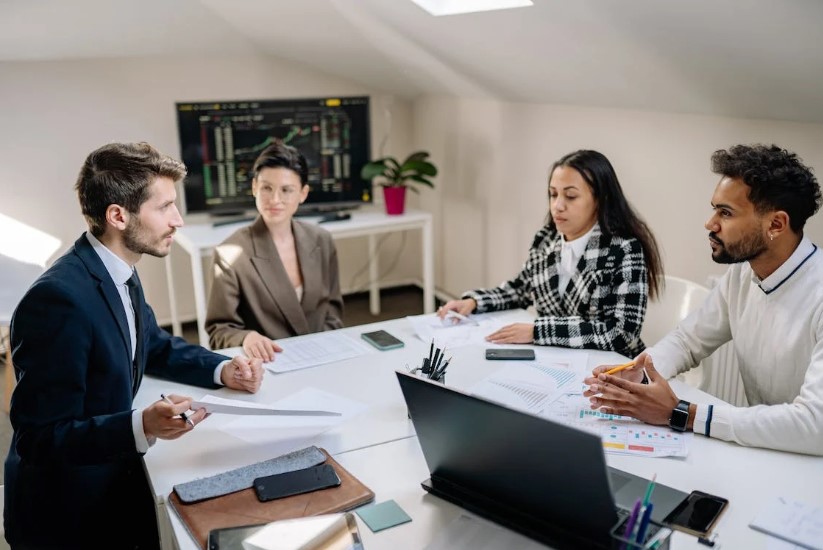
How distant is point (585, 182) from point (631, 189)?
1.03 metres

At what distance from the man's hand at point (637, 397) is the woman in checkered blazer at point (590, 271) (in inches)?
18.0

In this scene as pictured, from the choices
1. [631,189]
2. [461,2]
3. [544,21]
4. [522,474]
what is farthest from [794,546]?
[461,2]

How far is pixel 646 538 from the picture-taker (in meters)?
1.28

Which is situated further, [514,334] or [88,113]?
[88,113]

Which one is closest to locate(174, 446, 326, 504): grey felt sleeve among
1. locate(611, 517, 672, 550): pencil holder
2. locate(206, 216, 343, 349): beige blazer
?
locate(611, 517, 672, 550): pencil holder

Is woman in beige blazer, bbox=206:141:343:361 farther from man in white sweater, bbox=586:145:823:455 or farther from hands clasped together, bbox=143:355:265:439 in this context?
man in white sweater, bbox=586:145:823:455

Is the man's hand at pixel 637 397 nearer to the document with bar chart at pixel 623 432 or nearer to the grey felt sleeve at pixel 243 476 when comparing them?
the document with bar chart at pixel 623 432

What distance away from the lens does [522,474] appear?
1274 millimetres

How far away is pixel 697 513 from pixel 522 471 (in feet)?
1.14

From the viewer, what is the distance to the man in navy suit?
1.55 meters

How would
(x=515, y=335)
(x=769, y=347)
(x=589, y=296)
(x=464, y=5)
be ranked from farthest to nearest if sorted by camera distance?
1. (x=464, y=5)
2. (x=589, y=296)
3. (x=515, y=335)
4. (x=769, y=347)

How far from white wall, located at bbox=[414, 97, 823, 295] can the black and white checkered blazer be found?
0.75 meters

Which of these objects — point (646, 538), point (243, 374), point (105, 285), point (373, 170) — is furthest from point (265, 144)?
point (646, 538)

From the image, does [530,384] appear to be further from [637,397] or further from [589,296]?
[589,296]
